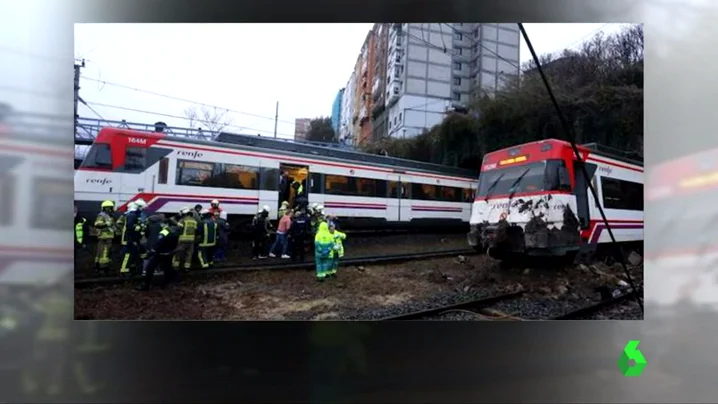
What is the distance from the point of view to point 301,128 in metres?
2.09

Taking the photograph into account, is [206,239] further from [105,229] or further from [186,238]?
[105,229]

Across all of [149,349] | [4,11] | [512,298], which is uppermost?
[4,11]

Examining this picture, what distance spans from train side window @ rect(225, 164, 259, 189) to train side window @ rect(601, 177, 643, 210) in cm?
196

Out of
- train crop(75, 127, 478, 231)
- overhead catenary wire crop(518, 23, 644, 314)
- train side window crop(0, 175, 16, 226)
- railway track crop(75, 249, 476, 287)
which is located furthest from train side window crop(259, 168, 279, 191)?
overhead catenary wire crop(518, 23, 644, 314)

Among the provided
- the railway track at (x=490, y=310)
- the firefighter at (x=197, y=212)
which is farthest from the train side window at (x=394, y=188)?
the firefighter at (x=197, y=212)

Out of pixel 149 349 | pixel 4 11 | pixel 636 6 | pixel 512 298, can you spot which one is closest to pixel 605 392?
pixel 512 298

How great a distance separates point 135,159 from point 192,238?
1.69 feet

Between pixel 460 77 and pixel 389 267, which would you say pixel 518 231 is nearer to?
pixel 389 267

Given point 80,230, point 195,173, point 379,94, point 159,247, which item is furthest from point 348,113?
point 80,230

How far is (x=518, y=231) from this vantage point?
211 cm

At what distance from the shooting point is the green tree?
2072 mm

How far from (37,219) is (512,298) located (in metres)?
2.64

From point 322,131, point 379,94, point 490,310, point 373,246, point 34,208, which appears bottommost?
point 490,310

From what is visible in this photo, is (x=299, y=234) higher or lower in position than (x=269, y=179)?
lower
